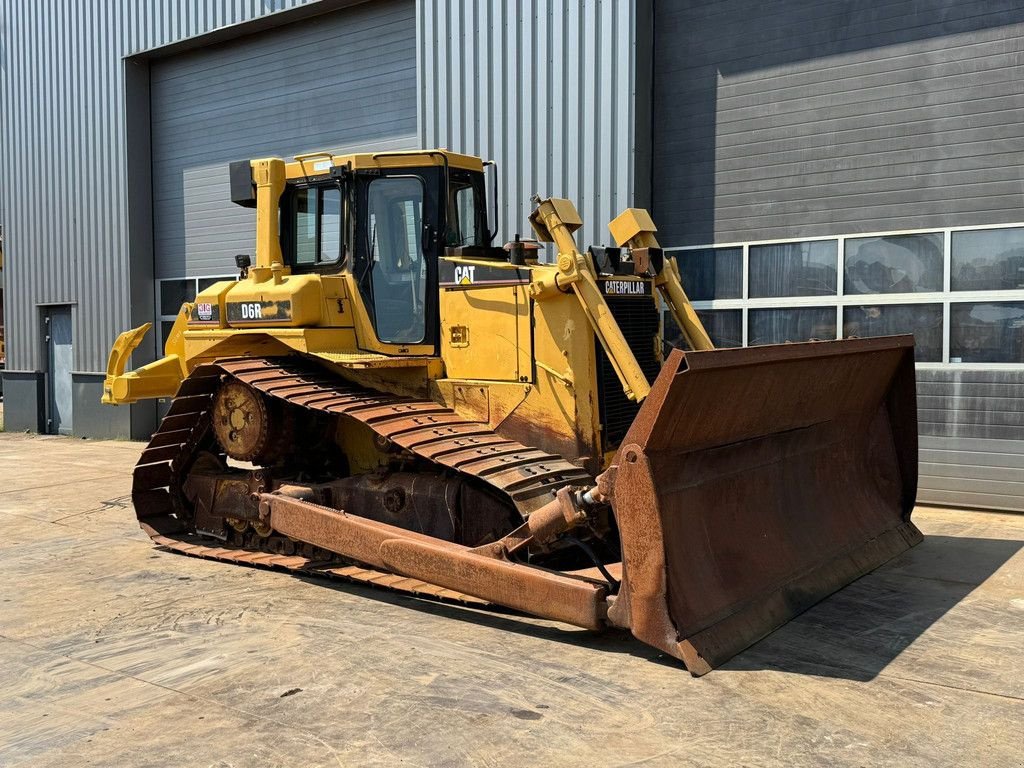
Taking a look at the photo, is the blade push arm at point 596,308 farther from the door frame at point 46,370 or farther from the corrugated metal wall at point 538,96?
the door frame at point 46,370

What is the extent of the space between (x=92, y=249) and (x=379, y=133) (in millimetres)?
6047

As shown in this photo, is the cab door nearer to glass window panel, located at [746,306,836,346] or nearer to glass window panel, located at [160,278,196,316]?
glass window panel, located at [746,306,836,346]

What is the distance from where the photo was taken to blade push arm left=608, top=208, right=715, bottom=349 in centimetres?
747

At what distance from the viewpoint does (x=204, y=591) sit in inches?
262

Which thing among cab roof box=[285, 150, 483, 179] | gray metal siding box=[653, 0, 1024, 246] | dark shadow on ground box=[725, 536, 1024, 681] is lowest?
dark shadow on ground box=[725, 536, 1024, 681]

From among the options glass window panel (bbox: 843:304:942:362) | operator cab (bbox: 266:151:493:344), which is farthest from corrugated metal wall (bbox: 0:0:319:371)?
glass window panel (bbox: 843:304:942:362)

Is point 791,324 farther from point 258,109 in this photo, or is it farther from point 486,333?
point 258,109

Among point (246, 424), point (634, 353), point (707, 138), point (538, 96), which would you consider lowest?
point (246, 424)

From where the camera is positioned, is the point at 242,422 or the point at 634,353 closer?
the point at 634,353

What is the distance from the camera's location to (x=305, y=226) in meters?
7.88

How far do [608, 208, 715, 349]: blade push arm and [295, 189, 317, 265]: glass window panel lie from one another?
2340 millimetres

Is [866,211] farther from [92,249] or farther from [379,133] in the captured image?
[92,249]

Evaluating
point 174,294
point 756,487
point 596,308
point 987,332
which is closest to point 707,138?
point 987,332

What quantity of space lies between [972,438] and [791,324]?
2.08 meters
